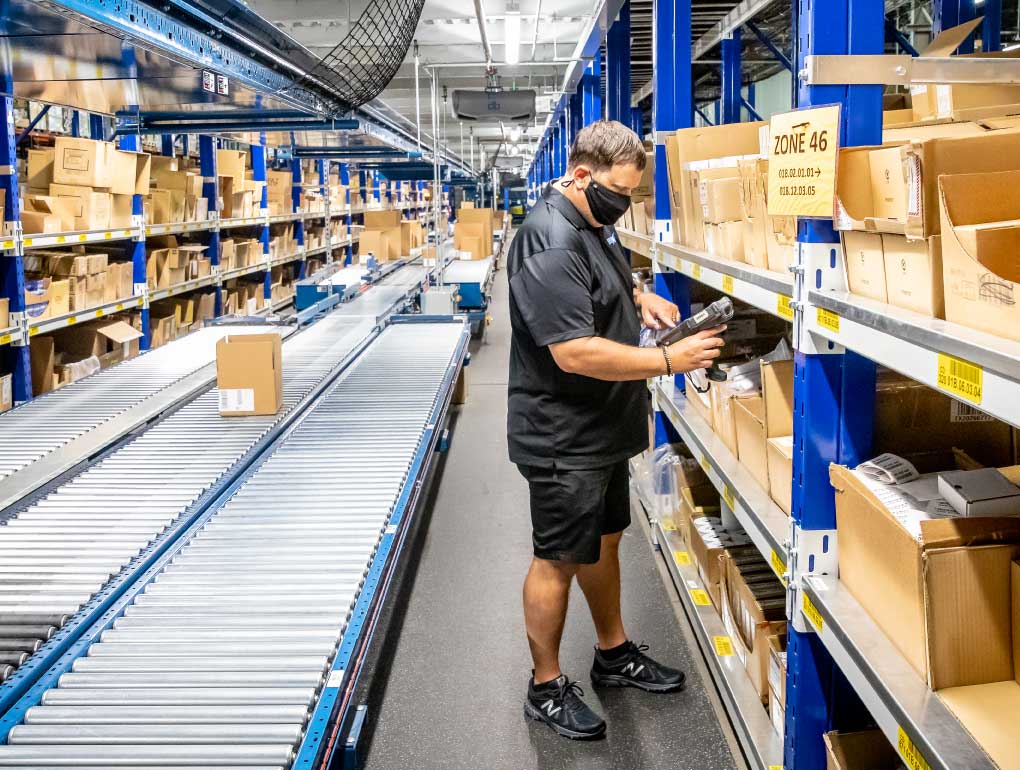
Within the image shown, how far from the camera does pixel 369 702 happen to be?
2.81 metres

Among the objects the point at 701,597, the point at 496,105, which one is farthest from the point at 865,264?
the point at 496,105

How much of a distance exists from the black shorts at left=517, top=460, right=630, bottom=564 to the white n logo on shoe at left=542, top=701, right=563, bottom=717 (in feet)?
1.48

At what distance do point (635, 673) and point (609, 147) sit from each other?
161cm

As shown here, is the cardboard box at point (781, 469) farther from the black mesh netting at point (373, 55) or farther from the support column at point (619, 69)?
the support column at point (619, 69)

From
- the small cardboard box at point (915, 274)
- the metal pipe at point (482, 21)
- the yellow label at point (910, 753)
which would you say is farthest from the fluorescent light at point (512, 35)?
the yellow label at point (910, 753)

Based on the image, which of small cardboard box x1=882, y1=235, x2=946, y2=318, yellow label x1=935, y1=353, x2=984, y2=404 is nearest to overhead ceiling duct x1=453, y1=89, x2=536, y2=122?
small cardboard box x1=882, y1=235, x2=946, y2=318

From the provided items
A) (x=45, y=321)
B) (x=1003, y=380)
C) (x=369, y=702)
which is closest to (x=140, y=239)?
(x=45, y=321)

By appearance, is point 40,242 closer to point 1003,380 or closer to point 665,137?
point 665,137

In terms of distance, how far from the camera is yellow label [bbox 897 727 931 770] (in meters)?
1.32

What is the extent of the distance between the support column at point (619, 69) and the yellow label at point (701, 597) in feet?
9.01

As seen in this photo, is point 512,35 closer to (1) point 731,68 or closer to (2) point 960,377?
(1) point 731,68

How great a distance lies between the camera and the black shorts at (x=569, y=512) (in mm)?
Result: 2502

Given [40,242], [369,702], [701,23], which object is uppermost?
[701,23]

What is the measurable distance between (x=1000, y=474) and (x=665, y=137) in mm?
2285
